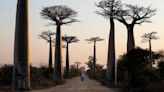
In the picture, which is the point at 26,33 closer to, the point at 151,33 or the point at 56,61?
the point at 56,61

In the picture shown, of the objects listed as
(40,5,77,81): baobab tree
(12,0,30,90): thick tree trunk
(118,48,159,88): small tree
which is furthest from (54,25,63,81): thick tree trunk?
(12,0,30,90): thick tree trunk

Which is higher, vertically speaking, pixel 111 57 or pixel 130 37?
pixel 130 37

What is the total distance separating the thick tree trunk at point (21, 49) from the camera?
1925 centimetres

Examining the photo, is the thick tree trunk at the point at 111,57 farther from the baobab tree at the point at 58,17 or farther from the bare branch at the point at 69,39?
the bare branch at the point at 69,39

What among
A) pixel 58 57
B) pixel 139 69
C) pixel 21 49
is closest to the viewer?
pixel 21 49

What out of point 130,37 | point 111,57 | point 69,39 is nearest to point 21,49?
point 111,57

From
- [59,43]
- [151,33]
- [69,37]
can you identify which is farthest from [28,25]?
[69,37]

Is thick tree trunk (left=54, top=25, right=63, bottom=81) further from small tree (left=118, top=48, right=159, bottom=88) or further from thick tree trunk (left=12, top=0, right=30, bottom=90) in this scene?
thick tree trunk (left=12, top=0, right=30, bottom=90)

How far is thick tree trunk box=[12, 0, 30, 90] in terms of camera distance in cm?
1925

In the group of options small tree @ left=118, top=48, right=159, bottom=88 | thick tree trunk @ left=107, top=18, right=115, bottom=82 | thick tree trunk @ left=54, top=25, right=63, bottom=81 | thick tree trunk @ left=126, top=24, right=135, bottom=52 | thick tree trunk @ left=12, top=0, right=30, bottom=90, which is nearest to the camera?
thick tree trunk @ left=12, top=0, right=30, bottom=90

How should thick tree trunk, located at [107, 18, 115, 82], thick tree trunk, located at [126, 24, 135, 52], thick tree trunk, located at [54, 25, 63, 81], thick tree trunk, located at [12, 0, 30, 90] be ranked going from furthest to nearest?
1. thick tree trunk, located at [54, 25, 63, 81]
2. thick tree trunk, located at [126, 24, 135, 52]
3. thick tree trunk, located at [107, 18, 115, 82]
4. thick tree trunk, located at [12, 0, 30, 90]

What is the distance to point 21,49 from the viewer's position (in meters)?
19.2

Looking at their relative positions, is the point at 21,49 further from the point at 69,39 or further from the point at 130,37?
the point at 69,39

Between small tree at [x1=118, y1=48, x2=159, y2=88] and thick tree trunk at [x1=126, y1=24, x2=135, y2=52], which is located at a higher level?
thick tree trunk at [x1=126, y1=24, x2=135, y2=52]
